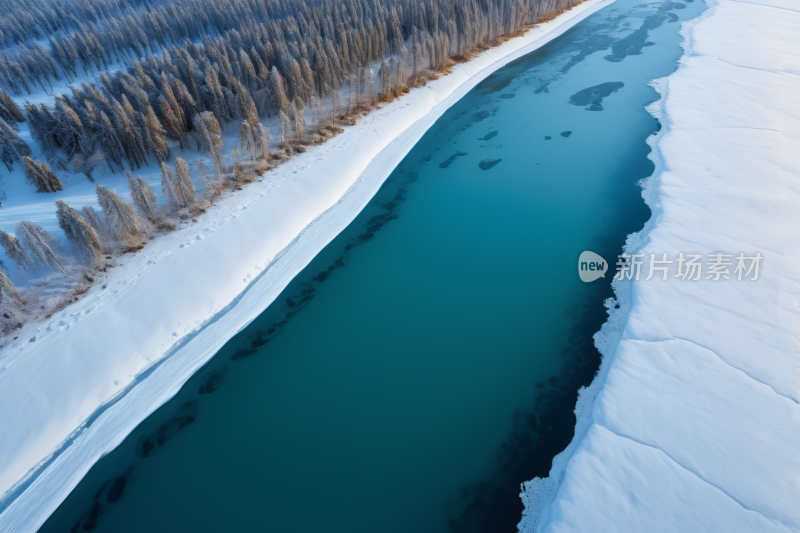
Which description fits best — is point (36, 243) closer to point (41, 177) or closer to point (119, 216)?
point (119, 216)

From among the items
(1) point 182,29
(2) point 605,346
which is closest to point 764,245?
(2) point 605,346

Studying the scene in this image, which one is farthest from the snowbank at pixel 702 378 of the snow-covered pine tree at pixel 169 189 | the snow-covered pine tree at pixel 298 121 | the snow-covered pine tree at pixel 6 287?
the snow-covered pine tree at pixel 298 121

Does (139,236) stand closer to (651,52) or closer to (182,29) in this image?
(182,29)

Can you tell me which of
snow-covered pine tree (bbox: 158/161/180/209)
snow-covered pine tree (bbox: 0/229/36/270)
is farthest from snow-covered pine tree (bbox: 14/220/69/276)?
snow-covered pine tree (bbox: 158/161/180/209)

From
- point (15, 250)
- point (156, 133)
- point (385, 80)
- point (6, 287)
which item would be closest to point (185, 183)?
point (156, 133)

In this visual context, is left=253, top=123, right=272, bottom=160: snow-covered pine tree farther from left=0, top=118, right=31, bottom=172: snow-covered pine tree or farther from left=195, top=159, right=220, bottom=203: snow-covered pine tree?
left=0, top=118, right=31, bottom=172: snow-covered pine tree

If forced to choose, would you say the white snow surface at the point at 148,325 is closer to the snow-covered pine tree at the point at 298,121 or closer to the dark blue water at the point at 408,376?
the dark blue water at the point at 408,376
